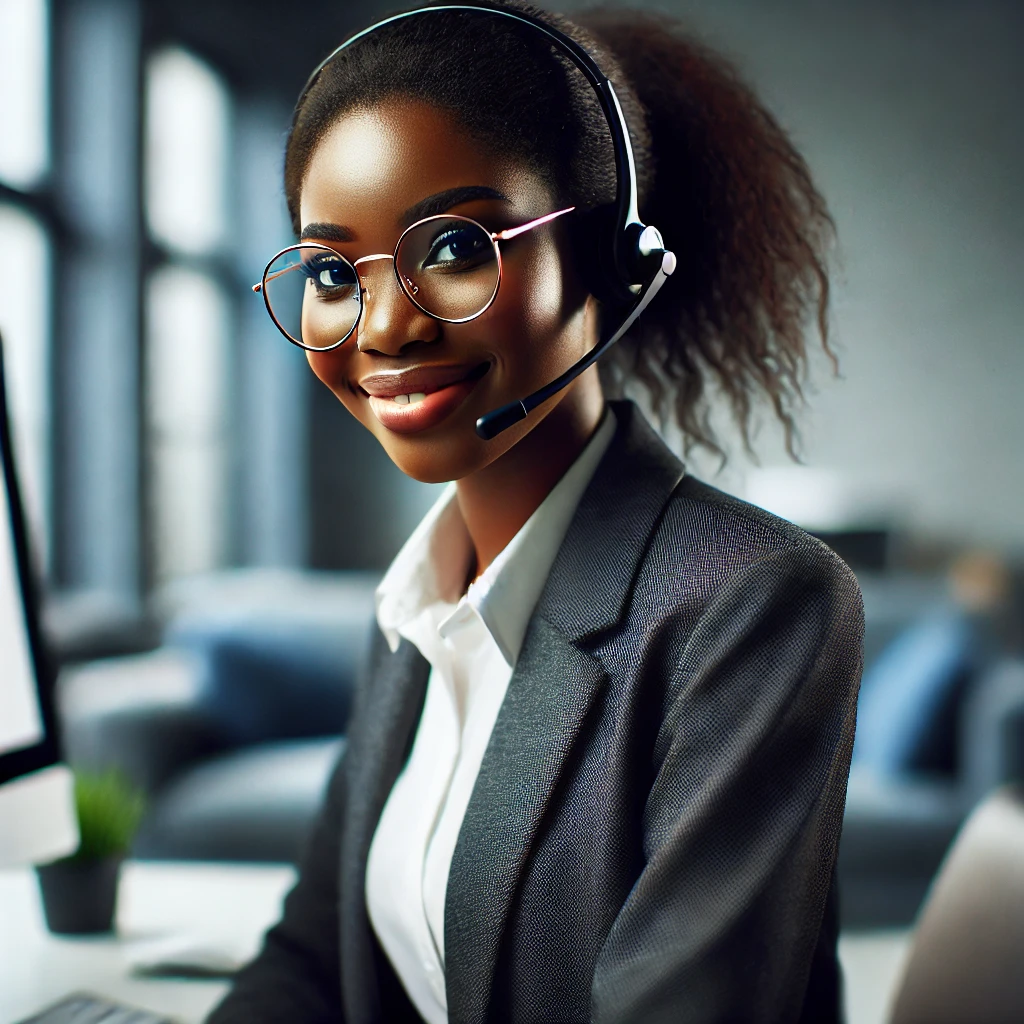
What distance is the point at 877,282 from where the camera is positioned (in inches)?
187

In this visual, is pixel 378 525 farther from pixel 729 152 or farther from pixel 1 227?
pixel 729 152

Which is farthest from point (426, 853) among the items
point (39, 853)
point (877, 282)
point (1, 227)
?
point (877, 282)

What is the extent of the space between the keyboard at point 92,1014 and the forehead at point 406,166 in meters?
0.57

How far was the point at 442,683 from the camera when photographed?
776 mm

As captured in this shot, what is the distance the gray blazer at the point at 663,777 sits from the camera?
565 millimetres

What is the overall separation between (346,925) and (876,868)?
6.41ft

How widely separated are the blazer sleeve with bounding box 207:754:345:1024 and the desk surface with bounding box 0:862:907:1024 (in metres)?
0.05

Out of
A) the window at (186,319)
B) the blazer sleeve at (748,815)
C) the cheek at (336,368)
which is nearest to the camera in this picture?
the blazer sleeve at (748,815)

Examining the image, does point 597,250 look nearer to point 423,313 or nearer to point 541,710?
point 423,313

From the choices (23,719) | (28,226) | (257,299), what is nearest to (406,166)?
(23,719)

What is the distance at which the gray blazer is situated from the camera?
565 millimetres

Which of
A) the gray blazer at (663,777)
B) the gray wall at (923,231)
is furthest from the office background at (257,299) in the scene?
the gray blazer at (663,777)

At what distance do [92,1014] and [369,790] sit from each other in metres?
0.25

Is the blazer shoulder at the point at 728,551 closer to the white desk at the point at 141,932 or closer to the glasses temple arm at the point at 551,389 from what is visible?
the glasses temple arm at the point at 551,389
